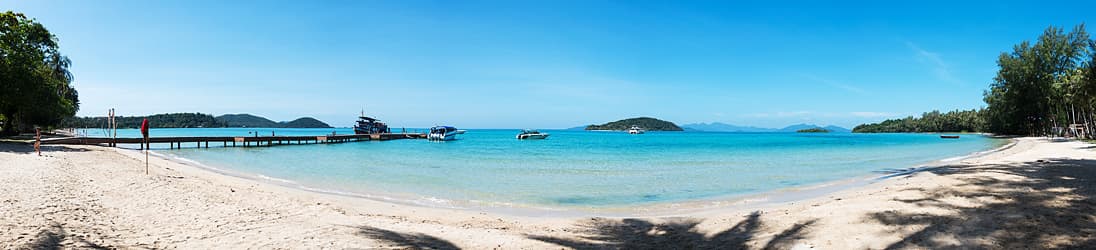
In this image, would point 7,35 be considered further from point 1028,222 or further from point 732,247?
point 1028,222

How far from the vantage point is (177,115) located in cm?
16838

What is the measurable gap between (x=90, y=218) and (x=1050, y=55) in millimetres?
60885

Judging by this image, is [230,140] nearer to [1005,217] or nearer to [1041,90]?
[1005,217]

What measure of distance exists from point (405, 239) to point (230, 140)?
43740 millimetres

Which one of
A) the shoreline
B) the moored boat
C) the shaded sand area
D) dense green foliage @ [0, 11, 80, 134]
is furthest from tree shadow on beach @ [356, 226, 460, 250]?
the moored boat

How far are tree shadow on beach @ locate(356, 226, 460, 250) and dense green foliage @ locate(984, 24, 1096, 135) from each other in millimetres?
43255

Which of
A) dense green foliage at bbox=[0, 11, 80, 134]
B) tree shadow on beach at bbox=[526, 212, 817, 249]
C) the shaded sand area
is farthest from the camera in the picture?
dense green foliage at bbox=[0, 11, 80, 134]

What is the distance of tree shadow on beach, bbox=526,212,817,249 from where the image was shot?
5.41m

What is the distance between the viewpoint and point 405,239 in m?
5.61

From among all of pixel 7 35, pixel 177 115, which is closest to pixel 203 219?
pixel 7 35

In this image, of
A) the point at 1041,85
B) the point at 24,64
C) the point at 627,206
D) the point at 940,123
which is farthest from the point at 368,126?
the point at 940,123

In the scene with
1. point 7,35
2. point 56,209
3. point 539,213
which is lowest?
point 539,213

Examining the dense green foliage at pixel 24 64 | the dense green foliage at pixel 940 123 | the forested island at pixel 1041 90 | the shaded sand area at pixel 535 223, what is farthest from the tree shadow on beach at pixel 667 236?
the dense green foliage at pixel 940 123

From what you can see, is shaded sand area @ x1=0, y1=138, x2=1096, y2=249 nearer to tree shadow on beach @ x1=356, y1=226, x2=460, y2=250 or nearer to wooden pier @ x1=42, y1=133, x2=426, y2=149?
tree shadow on beach @ x1=356, y1=226, x2=460, y2=250
